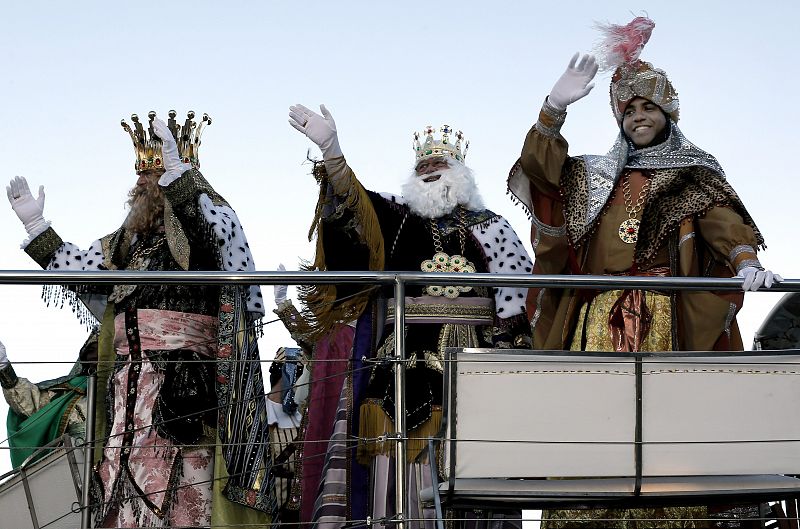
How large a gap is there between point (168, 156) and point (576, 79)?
2191 mm

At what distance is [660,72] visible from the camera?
5688 mm

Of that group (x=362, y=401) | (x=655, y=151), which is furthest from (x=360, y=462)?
(x=655, y=151)

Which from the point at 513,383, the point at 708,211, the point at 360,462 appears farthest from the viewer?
the point at 360,462

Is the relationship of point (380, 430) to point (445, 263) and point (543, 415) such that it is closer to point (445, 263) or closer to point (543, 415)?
point (445, 263)

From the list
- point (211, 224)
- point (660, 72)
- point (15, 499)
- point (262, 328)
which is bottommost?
point (15, 499)

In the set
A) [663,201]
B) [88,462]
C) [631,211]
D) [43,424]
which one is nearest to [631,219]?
[631,211]

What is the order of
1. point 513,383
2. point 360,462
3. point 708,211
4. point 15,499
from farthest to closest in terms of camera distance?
1. point 360,462
2. point 708,211
3. point 15,499
4. point 513,383

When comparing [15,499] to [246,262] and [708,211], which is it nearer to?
[246,262]

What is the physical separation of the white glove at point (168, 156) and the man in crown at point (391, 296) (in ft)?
2.40

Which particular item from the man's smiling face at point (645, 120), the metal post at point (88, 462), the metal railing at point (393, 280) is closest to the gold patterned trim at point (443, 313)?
the man's smiling face at point (645, 120)

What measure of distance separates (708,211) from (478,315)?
4.25 ft

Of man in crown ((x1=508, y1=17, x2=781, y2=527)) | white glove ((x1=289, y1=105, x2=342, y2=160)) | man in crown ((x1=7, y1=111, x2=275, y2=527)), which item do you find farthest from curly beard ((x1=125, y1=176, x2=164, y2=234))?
man in crown ((x1=508, y1=17, x2=781, y2=527))

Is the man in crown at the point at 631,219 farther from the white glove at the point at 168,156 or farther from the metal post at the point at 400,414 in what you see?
the white glove at the point at 168,156

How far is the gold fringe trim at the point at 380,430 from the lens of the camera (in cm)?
593
